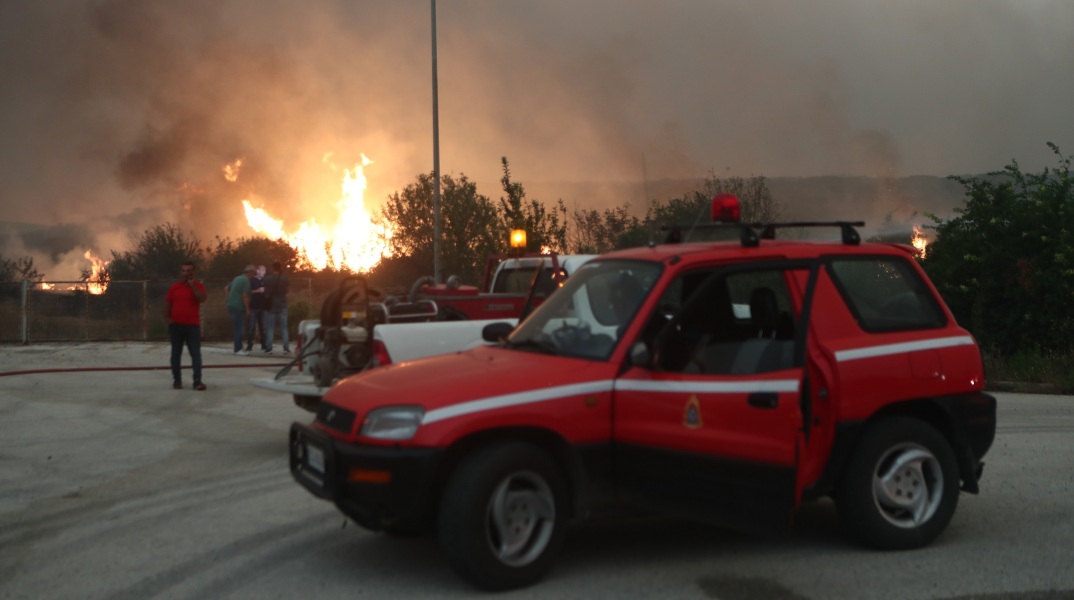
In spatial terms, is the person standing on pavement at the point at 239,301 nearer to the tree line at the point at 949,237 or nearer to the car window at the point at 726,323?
the tree line at the point at 949,237

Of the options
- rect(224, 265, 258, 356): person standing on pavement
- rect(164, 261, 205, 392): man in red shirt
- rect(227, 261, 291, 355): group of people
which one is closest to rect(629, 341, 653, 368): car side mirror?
rect(164, 261, 205, 392): man in red shirt

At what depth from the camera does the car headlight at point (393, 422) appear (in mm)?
5500

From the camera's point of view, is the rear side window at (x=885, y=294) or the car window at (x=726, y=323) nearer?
the car window at (x=726, y=323)

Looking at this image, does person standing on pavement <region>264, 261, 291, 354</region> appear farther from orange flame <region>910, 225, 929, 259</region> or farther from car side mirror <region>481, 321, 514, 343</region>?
car side mirror <region>481, 321, 514, 343</region>

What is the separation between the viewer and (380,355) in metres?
9.19

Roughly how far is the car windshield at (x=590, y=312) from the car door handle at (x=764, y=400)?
2.51 feet

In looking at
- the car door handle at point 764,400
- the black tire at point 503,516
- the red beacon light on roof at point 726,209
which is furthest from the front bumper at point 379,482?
the red beacon light on roof at point 726,209

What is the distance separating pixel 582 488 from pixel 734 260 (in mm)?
1543

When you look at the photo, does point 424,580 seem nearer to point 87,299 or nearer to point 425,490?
point 425,490

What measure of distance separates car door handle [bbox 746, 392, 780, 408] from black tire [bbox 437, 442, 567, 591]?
41.5 inches

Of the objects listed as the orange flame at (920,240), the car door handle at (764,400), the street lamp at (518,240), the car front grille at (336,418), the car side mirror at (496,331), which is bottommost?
the car front grille at (336,418)

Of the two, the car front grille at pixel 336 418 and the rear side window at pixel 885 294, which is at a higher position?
the rear side window at pixel 885 294

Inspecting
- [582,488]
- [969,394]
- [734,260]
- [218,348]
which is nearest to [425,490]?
[582,488]

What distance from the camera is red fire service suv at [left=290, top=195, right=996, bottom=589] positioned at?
553cm
